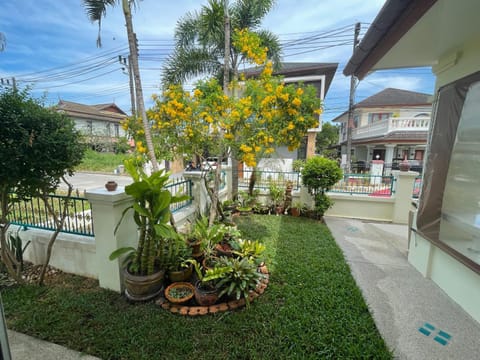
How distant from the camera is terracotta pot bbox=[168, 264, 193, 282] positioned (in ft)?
9.40

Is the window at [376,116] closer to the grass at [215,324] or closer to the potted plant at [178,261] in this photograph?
the grass at [215,324]

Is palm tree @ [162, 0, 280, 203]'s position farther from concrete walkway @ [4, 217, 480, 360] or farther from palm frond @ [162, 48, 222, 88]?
concrete walkway @ [4, 217, 480, 360]

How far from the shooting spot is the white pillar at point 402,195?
5660 millimetres

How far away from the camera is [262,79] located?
4219 millimetres

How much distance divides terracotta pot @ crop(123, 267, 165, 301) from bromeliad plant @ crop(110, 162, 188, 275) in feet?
0.27

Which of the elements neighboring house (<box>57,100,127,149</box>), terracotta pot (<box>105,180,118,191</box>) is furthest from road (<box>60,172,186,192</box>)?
terracotta pot (<box>105,180,118,191</box>)

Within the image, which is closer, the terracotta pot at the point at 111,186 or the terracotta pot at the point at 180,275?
the terracotta pot at the point at 111,186

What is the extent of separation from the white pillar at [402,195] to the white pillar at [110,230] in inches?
249

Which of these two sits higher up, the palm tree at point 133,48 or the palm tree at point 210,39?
the palm tree at point 210,39

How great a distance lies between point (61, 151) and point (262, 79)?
3.44 m

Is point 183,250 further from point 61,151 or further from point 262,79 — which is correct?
point 262,79

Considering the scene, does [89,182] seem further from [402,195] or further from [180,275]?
[402,195]

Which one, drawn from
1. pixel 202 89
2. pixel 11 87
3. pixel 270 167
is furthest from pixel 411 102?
pixel 11 87

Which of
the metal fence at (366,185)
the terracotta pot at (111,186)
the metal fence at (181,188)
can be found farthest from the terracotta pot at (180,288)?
the metal fence at (366,185)
